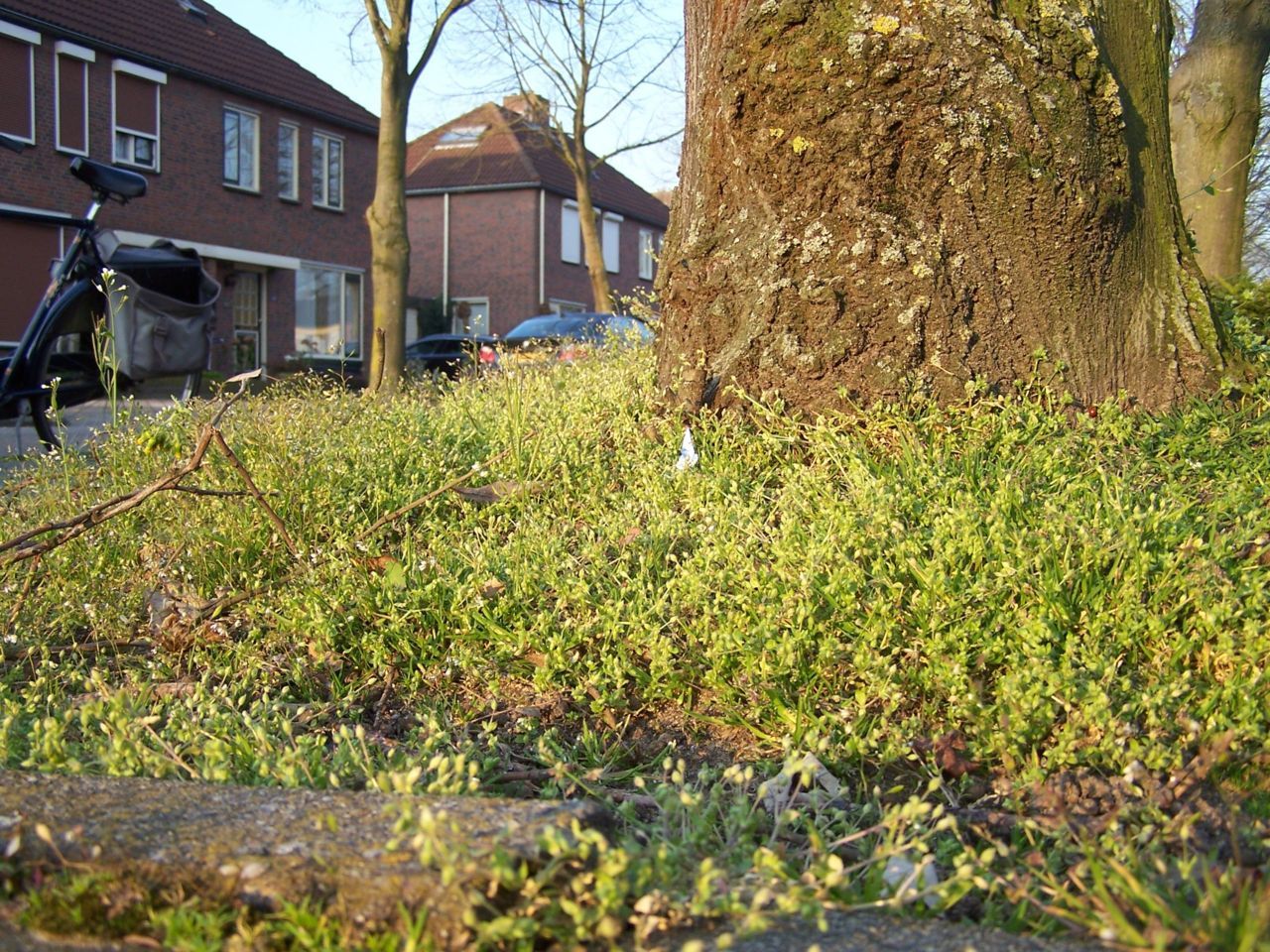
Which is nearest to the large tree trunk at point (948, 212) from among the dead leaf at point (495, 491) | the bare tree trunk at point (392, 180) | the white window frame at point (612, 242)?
the dead leaf at point (495, 491)

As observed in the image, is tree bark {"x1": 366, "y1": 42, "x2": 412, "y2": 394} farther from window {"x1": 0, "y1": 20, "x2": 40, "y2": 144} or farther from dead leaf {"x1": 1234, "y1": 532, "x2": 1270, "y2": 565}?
dead leaf {"x1": 1234, "y1": 532, "x2": 1270, "y2": 565}

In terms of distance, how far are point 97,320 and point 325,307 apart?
22.7 m

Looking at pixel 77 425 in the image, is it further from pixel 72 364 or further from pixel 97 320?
pixel 97 320

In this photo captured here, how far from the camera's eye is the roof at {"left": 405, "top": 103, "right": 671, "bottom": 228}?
36.2 m

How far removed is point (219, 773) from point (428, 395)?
4.76 meters

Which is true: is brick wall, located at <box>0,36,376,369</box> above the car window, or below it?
above

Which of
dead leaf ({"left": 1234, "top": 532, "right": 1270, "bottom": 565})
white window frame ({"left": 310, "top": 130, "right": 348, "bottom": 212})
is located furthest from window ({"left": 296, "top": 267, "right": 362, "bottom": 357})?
dead leaf ({"left": 1234, "top": 532, "right": 1270, "bottom": 565})

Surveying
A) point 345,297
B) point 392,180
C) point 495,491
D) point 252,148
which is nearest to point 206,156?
point 252,148

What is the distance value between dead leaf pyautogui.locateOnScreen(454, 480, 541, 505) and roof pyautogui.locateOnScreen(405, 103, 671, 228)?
31.7 metres

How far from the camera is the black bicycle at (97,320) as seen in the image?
6117 mm

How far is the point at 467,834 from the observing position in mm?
1769

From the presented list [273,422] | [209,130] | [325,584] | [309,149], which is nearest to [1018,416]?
[325,584]

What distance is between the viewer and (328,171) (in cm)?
2708

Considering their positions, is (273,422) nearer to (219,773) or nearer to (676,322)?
(676,322)
